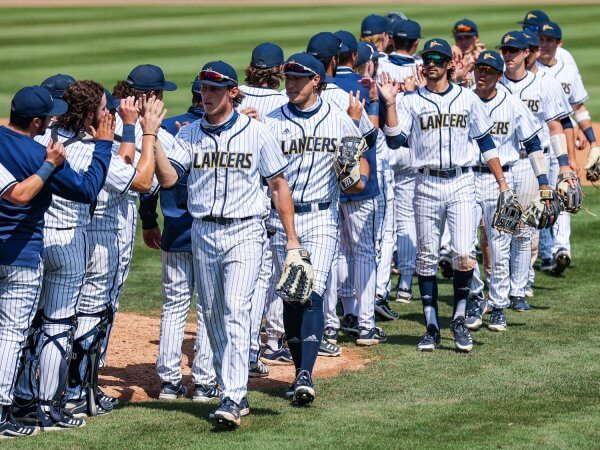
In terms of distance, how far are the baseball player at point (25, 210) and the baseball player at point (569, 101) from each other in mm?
5873

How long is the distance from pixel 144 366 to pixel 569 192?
12.8 ft

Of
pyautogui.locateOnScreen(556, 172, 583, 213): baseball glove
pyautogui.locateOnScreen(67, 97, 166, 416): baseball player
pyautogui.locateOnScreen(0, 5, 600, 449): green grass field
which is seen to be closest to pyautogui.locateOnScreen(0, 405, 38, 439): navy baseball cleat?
pyautogui.locateOnScreen(0, 5, 600, 449): green grass field

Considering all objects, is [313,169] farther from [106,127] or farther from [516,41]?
[516,41]

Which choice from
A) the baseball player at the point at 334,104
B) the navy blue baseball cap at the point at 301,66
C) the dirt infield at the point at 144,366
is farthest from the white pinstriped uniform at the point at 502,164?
the navy blue baseball cap at the point at 301,66

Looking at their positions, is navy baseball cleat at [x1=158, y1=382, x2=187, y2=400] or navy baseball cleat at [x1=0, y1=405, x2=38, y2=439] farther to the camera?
navy baseball cleat at [x1=158, y1=382, x2=187, y2=400]

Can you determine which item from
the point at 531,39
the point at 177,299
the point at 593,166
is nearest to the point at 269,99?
the point at 177,299

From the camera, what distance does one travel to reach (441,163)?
795 centimetres

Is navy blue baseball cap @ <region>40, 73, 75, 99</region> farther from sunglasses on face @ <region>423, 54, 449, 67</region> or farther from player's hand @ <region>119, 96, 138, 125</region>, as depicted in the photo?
sunglasses on face @ <region>423, 54, 449, 67</region>

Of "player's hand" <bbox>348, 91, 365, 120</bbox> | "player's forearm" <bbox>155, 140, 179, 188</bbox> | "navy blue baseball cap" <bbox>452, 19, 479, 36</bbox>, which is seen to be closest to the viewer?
"player's forearm" <bbox>155, 140, 179, 188</bbox>

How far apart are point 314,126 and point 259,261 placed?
3.83 feet

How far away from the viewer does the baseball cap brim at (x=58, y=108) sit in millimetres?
5801

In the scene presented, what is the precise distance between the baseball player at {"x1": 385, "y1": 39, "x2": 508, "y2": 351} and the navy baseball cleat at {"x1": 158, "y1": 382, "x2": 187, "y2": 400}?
1870 millimetres

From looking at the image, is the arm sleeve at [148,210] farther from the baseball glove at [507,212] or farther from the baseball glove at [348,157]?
the baseball glove at [507,212]

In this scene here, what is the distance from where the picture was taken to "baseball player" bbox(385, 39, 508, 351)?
26.1 feet
